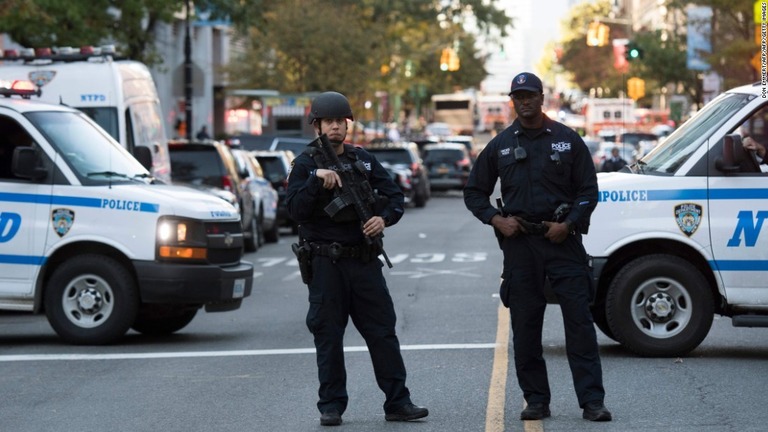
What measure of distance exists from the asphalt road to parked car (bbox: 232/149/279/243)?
32.7 feet

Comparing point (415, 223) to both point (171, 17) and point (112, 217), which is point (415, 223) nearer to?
point (171, 17)

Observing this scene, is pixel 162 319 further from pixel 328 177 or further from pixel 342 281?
pixel 328 177

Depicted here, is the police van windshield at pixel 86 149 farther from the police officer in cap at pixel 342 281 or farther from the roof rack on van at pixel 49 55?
the police officer in cap at pixel 342 281

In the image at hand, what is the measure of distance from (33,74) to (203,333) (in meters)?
5.66

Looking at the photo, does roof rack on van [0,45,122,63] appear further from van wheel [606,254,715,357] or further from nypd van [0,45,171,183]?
van wheel [606,254,715,357]

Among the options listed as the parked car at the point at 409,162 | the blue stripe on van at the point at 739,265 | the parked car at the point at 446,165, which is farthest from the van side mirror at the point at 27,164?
the parked car at the point at 446,165

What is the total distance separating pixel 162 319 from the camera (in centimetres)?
1401

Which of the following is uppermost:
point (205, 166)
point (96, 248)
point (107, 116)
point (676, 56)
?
point (676, 56)

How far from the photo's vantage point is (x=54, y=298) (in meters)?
13.2

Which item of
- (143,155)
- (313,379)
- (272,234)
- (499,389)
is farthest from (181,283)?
(272,234)

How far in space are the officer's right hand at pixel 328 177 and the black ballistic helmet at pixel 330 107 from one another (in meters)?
0.29

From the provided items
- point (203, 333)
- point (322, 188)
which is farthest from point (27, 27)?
point (322, 188)

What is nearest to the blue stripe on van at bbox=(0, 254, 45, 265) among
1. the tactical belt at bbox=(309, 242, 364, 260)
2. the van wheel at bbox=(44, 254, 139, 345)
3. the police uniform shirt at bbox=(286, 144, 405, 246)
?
the van wheel at bbox=(44, 254, 139, 345)

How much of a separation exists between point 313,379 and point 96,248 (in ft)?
10.9
